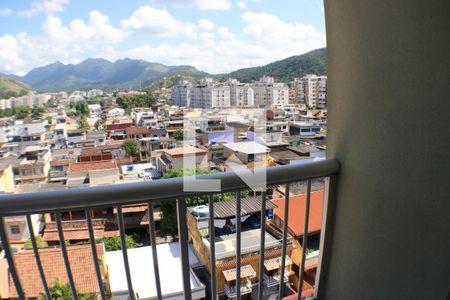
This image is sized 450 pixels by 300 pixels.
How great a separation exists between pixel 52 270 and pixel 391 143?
143 cm

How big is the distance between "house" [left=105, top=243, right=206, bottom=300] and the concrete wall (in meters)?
0.71

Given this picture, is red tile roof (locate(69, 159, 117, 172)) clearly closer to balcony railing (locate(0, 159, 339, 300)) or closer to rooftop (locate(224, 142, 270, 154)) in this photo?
balcony railing (locate(0, 159, 339, 300))

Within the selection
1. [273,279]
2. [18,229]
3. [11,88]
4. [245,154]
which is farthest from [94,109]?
[273,279]

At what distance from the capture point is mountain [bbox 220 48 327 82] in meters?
1.53

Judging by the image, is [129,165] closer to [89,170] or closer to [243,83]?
[89,170]

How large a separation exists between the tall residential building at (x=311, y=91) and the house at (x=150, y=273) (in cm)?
89

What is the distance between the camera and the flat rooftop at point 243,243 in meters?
1.43

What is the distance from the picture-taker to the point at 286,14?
159cm

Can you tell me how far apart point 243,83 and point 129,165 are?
63cm

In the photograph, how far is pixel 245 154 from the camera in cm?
146

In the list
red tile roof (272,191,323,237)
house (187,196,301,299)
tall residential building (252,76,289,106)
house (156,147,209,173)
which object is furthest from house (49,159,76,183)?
red tile roof (272,191,323,237)

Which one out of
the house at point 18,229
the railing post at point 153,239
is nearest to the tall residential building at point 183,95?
the railing post at point 153,239

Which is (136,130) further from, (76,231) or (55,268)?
(55,268)

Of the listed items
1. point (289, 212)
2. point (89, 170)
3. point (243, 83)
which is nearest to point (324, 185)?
point (289, 212)
